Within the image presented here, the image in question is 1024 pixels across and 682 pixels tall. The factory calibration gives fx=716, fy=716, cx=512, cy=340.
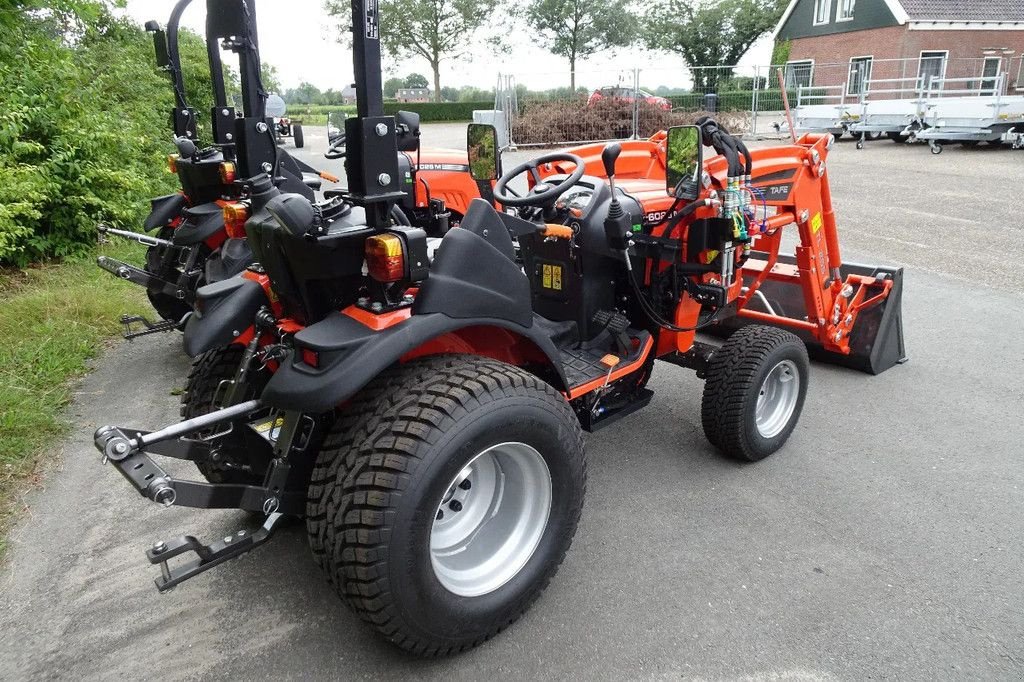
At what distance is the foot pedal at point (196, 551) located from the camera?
6.52 feet

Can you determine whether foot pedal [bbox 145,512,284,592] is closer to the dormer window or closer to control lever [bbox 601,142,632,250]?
control lever [bbox 601,142,632,250]

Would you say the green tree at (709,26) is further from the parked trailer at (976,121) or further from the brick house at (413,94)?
the parked trailer at (976,121)

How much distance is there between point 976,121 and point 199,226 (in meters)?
17.4

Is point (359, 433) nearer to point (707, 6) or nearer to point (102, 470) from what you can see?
point (102, 470)

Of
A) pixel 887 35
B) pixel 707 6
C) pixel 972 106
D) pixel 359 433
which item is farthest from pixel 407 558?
pixel 707 6

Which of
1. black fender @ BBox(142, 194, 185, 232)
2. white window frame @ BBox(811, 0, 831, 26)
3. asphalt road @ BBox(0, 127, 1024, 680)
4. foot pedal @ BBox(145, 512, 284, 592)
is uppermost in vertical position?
white window frame @ BBox(811, 0, 831, 26)

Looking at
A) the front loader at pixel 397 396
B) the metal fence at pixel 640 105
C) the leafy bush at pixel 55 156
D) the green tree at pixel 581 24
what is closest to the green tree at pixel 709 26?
the green tree at pixel 581 24

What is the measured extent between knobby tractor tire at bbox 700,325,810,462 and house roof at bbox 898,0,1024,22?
3008 cm

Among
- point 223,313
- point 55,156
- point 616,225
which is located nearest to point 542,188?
point 616,225

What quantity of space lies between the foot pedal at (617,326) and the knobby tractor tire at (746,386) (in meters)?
0.46

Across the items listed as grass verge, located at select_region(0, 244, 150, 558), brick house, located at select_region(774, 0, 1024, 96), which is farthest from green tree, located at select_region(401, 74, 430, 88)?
grass verge, located at select_region(0, 244, 150, 558)

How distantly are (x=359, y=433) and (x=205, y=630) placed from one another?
3.38ft

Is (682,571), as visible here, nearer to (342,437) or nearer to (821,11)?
(342,437)

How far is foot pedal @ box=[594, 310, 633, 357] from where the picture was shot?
343cm
